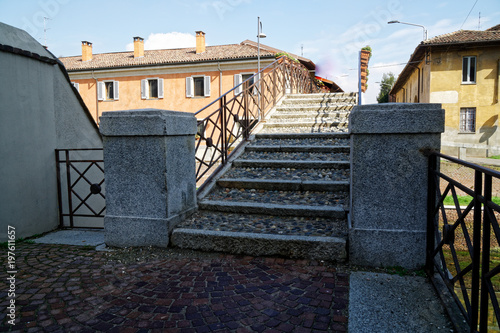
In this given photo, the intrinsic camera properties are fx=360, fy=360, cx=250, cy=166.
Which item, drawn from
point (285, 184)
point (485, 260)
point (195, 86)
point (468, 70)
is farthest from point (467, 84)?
point (485, 260)

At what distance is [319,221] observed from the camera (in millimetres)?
4066

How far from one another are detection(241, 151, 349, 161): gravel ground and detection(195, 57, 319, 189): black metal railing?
0.44m

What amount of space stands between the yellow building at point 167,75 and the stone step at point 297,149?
18.7 metres

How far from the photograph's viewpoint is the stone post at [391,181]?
318 centimetres

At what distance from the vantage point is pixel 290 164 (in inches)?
221

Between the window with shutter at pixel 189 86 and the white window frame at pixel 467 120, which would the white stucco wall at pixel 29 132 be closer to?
the window with shutter at pixel 189 86

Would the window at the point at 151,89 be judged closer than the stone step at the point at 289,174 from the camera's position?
No

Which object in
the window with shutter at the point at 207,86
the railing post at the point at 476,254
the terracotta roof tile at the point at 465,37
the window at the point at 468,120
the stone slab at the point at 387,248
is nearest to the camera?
the railing post at the point at 476,254

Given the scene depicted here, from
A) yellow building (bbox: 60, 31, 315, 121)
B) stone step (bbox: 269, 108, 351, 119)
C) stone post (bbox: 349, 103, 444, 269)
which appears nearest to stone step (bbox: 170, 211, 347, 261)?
stone post (bbox: 349, 103, 444, 269)

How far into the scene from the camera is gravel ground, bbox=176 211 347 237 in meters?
3.78

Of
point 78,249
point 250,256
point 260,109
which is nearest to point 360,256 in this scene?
point 250,256

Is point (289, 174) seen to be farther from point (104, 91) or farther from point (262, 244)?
point (104, 91)

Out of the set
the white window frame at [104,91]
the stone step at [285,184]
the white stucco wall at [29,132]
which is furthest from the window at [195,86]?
the stone step at [285,184]

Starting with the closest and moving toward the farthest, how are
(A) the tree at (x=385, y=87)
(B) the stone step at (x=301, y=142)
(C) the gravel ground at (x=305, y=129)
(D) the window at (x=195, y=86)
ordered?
(B) the stone step at (x=301, y=142) < (C) the gravel ground at (x=305, y=129) < (D) the window at (x=195, y=86) < (A) the tree at (x=385, y=87)
